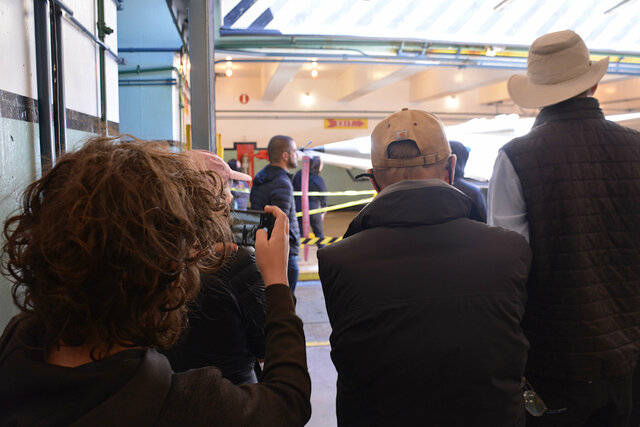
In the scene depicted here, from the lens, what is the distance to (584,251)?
157 centimetres

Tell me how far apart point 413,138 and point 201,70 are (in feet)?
7.00

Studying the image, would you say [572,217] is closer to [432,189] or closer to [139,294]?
[432,189]

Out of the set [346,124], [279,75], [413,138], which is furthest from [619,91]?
[413,138]

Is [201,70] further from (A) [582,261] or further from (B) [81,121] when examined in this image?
(A) [582,261]

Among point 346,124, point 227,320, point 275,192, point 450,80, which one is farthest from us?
point 346,124

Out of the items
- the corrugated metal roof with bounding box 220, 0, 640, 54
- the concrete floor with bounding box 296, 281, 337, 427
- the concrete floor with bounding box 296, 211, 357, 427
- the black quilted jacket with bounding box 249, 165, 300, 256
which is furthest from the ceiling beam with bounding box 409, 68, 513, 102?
the black quilted jacket with bounding box 249, 165, 300, 256

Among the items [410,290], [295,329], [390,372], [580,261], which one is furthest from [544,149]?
[295,329]

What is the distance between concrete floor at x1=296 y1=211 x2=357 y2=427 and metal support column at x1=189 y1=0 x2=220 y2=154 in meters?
1.99

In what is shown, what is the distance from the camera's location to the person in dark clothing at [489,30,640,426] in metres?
1.55

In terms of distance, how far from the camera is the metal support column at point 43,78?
1.92 metres

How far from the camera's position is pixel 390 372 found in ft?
3.98

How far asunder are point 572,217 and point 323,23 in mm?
3666

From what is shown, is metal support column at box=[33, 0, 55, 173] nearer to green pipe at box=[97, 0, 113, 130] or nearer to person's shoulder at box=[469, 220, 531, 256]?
green pipe at box=[97, 0, 113, 130]

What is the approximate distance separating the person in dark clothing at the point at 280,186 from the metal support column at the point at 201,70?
960mm
